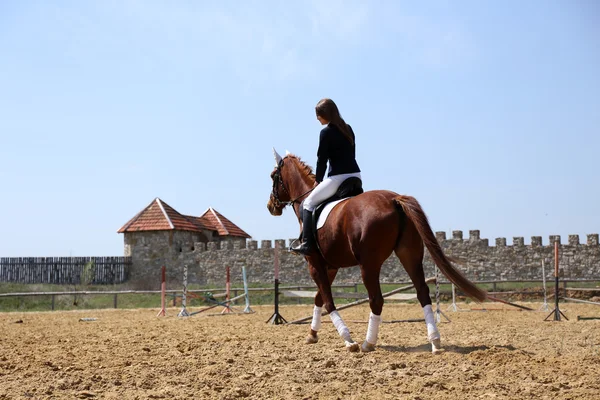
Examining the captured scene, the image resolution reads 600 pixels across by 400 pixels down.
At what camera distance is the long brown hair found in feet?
20.9

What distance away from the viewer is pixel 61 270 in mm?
34812

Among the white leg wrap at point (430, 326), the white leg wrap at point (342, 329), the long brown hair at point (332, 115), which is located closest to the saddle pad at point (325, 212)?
the long brown hair at point (332, 115)

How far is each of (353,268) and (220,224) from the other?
12.4 m

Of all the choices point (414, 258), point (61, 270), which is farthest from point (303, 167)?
point (61, 270)

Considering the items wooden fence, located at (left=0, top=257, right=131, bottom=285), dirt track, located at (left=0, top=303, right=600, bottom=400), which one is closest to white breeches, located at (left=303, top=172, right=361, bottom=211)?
dirt track, located at (left=0, top=303, right=600, bottom=400)

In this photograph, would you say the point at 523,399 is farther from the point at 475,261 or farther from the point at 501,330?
the point at 475,261

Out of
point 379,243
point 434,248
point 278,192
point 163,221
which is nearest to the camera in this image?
point 434,248

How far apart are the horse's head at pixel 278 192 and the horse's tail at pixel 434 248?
89.8 inches

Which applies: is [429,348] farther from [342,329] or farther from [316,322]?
[316,322]

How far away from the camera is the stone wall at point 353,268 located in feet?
90.7

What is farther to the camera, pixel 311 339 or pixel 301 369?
pixel 311 339

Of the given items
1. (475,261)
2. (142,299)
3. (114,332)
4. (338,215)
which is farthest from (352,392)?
(475,261)

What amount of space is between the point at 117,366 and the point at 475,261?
26.2 metres

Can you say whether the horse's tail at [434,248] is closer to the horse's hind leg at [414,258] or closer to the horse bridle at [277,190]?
the horse's hind leg at [414,258]
